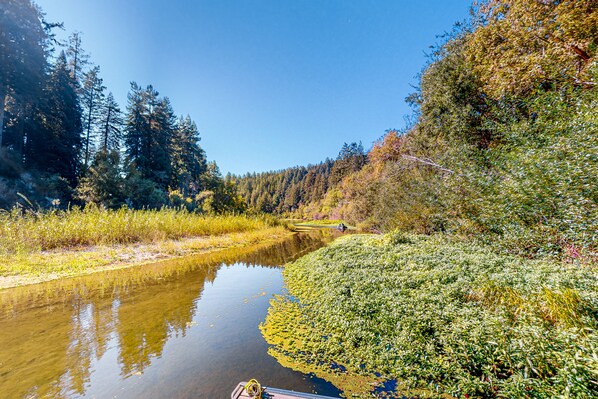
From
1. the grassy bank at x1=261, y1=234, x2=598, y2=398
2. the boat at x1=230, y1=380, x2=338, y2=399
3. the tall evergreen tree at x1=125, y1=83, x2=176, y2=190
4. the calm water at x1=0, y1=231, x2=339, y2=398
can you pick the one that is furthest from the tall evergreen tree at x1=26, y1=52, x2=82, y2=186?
the boat at x1=230, y1=380, x2=338, y2=399

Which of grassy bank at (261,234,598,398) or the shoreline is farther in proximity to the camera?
the shoreline

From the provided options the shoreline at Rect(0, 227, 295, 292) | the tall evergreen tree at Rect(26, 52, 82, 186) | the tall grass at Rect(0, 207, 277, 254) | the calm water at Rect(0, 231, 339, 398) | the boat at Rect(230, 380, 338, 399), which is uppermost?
the tall evergreen tree at Rect(26, 52, 82, 186)

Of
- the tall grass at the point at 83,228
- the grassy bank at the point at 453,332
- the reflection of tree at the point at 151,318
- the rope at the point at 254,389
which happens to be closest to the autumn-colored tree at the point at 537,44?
the grassy bank at the point at 453,332

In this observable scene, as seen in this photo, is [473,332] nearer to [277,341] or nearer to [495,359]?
[495,359]

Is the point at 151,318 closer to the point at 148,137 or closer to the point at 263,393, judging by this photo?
the point at 263,393

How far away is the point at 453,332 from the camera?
2756mm

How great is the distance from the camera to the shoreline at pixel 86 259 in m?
5.77

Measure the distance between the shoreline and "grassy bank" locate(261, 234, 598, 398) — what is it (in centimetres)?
578

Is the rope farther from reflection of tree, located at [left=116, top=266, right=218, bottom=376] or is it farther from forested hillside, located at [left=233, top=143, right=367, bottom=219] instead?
forested hillside, located at [left=233, top=143, right=367, bottom=219]

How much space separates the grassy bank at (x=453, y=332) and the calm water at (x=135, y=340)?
55 cm

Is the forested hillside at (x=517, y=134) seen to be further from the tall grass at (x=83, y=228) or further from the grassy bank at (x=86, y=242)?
the tall grass at (x=83, y=228)

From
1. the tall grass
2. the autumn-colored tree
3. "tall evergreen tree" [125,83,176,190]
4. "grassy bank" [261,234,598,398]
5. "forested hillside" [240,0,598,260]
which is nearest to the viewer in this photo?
"grassy bank" [261,234,598,398]

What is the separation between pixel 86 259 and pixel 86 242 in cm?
182

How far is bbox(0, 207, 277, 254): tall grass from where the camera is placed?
7148 mm
